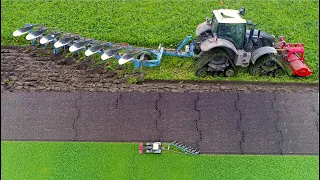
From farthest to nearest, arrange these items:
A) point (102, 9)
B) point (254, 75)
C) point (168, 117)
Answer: point (102, 9), point (254, 75), point (168, 117)

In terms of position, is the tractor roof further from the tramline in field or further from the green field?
the green field

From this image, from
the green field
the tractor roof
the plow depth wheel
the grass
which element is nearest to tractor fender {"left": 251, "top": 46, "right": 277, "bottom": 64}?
the plow depth wheel

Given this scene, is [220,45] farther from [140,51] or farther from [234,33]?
[140,51]

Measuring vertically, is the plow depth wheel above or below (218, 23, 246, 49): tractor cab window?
below

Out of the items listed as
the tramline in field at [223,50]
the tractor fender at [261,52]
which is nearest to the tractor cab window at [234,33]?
the tramline in field at [223,50]

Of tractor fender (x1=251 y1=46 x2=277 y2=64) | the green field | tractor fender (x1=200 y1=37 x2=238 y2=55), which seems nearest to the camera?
tractor fender (x1=200 y1=37 x2=238 y2=55)

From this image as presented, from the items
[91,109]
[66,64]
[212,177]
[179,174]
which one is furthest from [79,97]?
[212,177]

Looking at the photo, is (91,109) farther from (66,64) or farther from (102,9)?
(102,9)

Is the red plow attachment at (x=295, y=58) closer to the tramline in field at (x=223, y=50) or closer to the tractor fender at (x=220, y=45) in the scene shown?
the tramline in field at (x=223, y=50)
